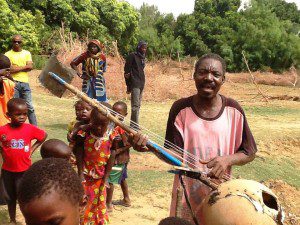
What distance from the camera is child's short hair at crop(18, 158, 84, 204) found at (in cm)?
166

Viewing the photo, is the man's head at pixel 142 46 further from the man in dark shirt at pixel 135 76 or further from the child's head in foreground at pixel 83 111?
the child's head in foreground at pixel 83 111

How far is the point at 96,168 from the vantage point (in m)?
4.10

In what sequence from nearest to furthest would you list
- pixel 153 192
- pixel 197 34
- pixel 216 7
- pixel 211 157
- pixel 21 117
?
pixel 211 157, pixel 21 117, pixel 153 192, pixel 197 34, pixel 216 7

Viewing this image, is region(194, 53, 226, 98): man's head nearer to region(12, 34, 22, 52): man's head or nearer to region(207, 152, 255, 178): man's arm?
region(207, 152, 255, 178): man's arm

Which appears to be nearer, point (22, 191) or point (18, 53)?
point (22, 191)

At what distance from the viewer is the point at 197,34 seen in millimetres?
35781

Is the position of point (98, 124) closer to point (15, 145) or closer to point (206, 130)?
point (15, 145)

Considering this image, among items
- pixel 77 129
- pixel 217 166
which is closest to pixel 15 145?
pixel 77 129

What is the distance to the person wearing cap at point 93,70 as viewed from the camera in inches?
280

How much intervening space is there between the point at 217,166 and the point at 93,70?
486cm

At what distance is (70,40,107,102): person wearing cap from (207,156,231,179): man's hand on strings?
4.71 m

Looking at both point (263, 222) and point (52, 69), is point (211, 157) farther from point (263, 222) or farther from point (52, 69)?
point (52, 69)

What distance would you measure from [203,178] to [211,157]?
273mm

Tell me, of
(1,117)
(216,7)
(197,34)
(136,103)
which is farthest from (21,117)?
(216,7)
